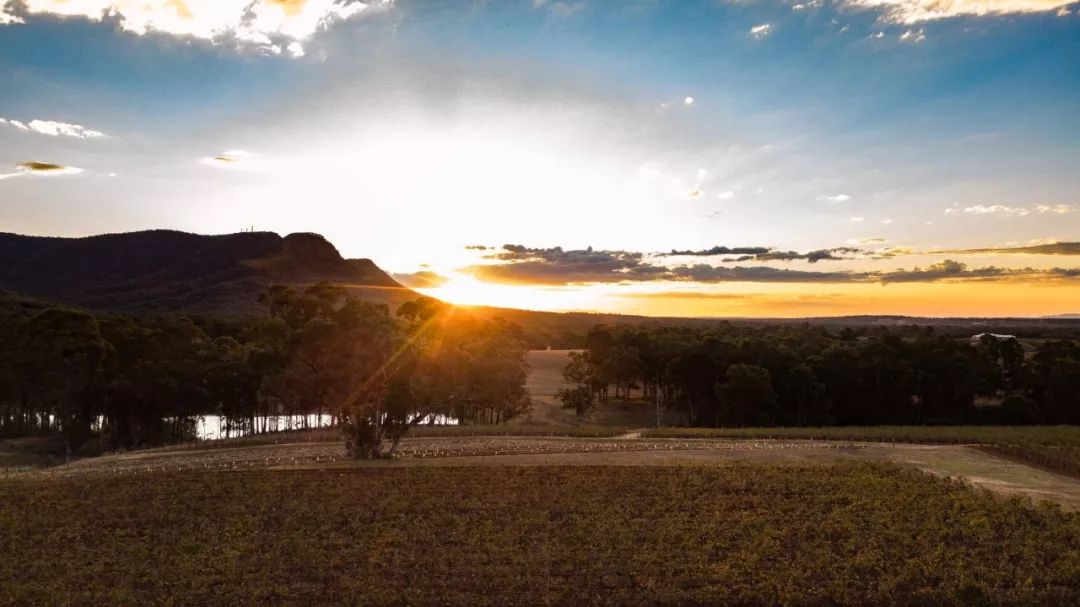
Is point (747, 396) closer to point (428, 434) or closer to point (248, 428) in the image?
point (428, 434)

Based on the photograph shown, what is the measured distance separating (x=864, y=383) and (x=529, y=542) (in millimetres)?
68543

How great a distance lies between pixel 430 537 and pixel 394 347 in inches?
1194

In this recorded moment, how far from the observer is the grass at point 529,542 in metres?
21.3

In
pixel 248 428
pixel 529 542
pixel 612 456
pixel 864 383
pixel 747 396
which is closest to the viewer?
pixel 529 542

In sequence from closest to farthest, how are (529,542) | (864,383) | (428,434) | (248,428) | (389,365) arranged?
(529,542) → (389,365) → (428,434) → (864,383) → (248,428)

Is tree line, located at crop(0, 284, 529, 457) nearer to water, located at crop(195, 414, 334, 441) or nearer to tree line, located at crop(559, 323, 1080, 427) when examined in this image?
water, located at crop(195, 414, 334, 441)

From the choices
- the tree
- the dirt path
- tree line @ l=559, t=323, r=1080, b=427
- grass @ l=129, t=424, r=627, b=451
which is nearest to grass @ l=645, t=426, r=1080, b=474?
the dirt path

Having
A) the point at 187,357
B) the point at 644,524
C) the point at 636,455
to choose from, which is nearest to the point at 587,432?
the point at 636,455

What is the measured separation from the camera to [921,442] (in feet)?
184

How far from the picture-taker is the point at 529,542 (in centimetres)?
2600

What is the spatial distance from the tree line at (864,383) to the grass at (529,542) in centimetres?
4356

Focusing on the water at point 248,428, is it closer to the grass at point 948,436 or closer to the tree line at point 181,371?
the tree line at point 181,371

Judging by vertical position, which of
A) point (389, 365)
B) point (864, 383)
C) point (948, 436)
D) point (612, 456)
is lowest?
point (948, 436)

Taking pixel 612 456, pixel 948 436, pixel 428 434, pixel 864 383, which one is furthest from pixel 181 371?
pixel 864 383
